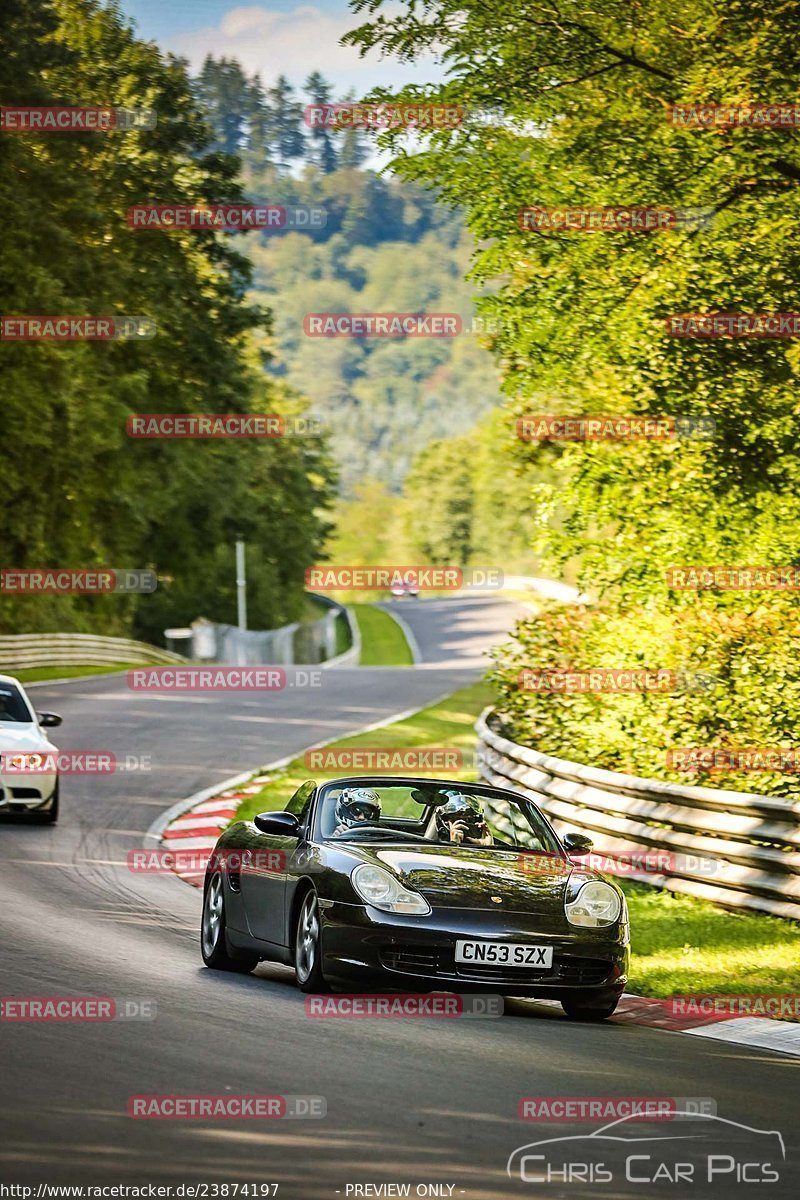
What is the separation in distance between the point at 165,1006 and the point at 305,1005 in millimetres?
693

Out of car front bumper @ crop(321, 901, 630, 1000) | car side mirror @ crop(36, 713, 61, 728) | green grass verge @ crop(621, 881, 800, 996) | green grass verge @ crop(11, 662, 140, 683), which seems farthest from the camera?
green grass verge @ crop(11, 662, 140, 683)

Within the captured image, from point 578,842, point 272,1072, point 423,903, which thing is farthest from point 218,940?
point 272,1072

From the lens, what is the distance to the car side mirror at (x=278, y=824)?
938cm

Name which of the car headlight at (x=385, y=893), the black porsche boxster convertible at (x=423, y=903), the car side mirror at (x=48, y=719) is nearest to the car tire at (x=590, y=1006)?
the black porsche boxster convertible at (x=423, y=903)

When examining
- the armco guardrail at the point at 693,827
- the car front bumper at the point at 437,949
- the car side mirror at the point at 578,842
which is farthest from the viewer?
the armco guardrail at the point at 693,827

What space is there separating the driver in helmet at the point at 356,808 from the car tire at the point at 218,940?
99 cm

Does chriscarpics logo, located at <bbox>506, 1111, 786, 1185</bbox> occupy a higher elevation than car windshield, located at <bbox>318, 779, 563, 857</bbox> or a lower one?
lower

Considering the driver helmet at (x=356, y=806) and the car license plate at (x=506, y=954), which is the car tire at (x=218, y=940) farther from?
the car license plate at (x=506, y=954)

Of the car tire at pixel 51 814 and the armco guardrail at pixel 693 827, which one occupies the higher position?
the armco guardrail at pixel 693 827

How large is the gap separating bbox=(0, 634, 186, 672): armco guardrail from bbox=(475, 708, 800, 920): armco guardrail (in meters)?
26.4

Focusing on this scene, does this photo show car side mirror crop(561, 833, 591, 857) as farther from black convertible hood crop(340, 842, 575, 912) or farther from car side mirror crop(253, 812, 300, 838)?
car side mirror crop(253, 812, 300, 838)

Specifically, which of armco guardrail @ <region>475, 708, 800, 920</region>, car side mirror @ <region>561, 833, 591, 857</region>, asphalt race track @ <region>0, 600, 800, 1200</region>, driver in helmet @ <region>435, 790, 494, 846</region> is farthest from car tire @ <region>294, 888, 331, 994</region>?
armco guardrail @ <region>475, 708, 800, 920</region>

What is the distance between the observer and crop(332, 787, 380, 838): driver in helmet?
31.2 ft

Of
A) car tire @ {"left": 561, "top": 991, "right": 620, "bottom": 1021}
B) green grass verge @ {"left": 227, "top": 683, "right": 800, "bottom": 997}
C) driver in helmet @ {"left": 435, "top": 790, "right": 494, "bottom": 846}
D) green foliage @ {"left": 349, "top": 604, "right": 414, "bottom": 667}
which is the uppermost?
driver in helmet @ {"left": 435, "top": 790, "right": 494, "bottom": 846}
